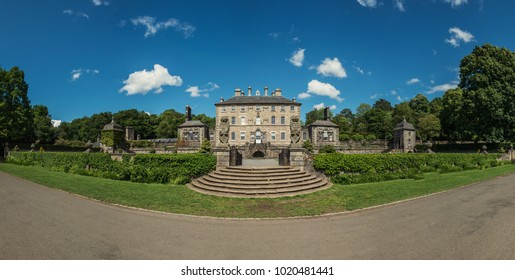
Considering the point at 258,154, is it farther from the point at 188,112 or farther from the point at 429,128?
the point at 429,128

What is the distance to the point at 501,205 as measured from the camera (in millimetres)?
8867

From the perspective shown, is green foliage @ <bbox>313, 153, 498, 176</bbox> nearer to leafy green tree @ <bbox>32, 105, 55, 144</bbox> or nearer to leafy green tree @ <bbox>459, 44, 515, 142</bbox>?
leafy green tree @ <bbox>459, 44, 515, 142</bbox>

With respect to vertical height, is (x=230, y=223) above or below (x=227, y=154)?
below

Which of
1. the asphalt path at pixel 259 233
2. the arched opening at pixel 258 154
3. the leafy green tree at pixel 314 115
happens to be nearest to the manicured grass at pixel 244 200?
the asphalt path at pixel 259 233

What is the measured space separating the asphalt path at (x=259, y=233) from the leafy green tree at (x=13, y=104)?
35.0m

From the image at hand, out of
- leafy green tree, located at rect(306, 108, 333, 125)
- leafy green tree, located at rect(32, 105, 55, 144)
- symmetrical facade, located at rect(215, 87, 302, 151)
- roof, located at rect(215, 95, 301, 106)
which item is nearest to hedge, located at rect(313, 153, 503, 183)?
symmetrical facade, located at rect(215, 87, 302, 151)

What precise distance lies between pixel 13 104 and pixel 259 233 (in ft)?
154

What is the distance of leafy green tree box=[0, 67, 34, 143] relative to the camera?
106ft

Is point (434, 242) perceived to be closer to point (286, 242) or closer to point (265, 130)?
point (286, 242)

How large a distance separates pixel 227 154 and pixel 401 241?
37.0ft

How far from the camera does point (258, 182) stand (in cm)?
1231

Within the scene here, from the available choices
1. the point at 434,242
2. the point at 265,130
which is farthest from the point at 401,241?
the point at 265,130

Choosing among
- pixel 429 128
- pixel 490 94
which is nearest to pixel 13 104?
pixel 490 94

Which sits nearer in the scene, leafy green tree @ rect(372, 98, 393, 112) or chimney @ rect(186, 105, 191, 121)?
chimney @ rect(186, 105, 191, 121)
